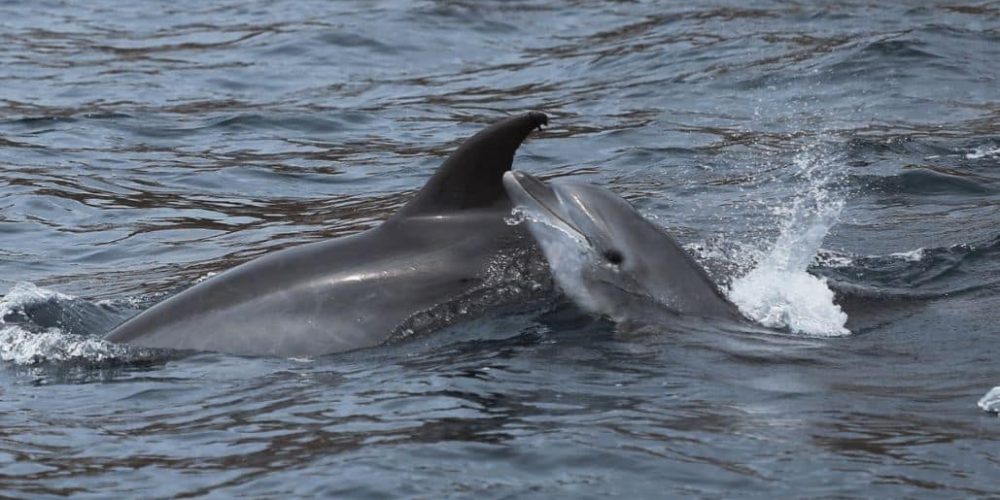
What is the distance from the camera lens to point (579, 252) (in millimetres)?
8430

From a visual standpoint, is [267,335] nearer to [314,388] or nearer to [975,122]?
[314,388]

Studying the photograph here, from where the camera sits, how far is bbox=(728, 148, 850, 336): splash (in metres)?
8.72

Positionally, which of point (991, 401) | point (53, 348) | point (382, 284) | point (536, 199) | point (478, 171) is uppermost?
point (478, 171)

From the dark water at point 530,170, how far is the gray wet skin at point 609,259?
226 millimetres

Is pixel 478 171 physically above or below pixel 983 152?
above

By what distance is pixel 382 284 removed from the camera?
27.0 feet

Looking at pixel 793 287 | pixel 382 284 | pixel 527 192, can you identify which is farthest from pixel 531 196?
pixel 793 287

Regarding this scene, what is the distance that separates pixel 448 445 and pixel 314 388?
1181 millimetres

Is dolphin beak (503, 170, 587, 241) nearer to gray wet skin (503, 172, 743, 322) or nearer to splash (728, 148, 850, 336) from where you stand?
gray wet skin (503, 172, 743, 322)

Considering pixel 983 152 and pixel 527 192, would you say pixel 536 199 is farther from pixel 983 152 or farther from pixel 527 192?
pixel 983 152

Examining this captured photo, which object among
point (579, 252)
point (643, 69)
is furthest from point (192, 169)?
point (579, 252)

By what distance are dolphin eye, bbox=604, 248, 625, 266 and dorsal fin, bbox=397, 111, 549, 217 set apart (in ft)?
1.97

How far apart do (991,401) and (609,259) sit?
7.00ft

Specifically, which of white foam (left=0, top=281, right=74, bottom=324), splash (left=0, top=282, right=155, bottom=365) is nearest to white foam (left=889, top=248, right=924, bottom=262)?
splash (left=0, top=282, right=155, bottom=365)
